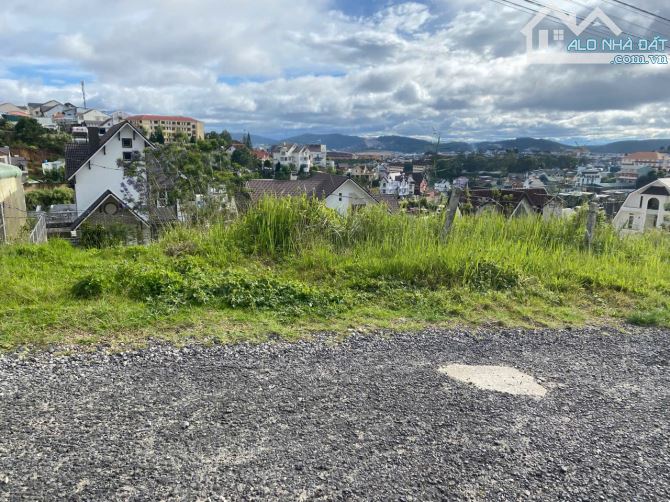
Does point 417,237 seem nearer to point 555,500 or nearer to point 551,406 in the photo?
point 551,406

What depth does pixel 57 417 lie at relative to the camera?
2332mm

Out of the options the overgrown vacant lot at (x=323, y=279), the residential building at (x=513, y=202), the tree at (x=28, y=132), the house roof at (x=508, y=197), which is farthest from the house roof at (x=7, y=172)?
the tree at (x=28, y=132)

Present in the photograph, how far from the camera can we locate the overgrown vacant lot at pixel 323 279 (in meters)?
3.71

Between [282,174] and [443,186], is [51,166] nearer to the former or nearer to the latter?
[282,174]

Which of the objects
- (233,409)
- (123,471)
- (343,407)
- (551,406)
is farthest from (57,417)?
(551,406)

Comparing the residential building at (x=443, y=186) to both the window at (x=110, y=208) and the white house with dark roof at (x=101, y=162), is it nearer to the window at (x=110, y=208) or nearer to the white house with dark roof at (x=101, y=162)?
the window at (x=110, y=208)

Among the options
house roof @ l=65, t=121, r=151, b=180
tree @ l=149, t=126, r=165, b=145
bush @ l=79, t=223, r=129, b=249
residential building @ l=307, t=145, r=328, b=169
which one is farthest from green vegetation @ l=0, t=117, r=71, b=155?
bush @ l=79, t=223, r=129, b=249

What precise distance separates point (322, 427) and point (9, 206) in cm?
1032

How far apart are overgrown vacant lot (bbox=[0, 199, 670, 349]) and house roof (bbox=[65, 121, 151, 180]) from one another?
70.5 ft

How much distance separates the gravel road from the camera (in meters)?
1.93

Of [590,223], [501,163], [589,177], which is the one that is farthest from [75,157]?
[590,223]

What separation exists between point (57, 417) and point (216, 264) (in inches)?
122

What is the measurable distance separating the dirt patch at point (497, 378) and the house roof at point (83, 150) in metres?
25.1

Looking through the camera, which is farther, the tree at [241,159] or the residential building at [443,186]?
the tree at [241,159]
